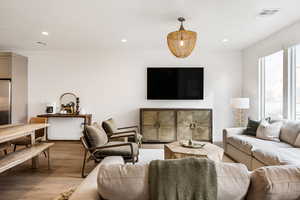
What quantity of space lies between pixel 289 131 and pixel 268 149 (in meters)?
0.72

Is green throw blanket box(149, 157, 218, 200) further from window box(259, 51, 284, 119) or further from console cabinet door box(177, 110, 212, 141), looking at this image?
console cabinet door box(177, 110, 212, 141)

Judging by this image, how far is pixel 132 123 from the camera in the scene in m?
5.73

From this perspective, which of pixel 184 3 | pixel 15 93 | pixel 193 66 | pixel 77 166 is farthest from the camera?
pixel 193 66

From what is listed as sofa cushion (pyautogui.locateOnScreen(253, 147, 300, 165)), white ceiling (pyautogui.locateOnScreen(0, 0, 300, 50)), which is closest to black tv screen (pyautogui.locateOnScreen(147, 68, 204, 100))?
white ceiling (pyautogui.locateOnScreen(0, 0, 300, 50))

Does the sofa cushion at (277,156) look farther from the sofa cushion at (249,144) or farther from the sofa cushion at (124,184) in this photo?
the sofa cushion at (124,184)

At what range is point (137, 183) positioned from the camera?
1085 mm

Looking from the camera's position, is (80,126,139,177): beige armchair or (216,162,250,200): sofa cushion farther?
(80,126,139,177): beige armchair

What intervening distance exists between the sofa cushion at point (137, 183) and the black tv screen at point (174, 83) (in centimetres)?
451

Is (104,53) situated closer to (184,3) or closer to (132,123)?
(132,123)

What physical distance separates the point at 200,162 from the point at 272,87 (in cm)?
439

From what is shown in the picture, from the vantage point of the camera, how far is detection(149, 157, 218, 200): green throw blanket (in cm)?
105

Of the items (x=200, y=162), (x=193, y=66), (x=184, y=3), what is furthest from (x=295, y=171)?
(x=193, y=66)

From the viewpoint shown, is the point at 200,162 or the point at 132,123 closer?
the point at 200,162

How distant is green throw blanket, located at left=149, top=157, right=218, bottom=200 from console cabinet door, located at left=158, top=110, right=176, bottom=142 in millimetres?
4187
